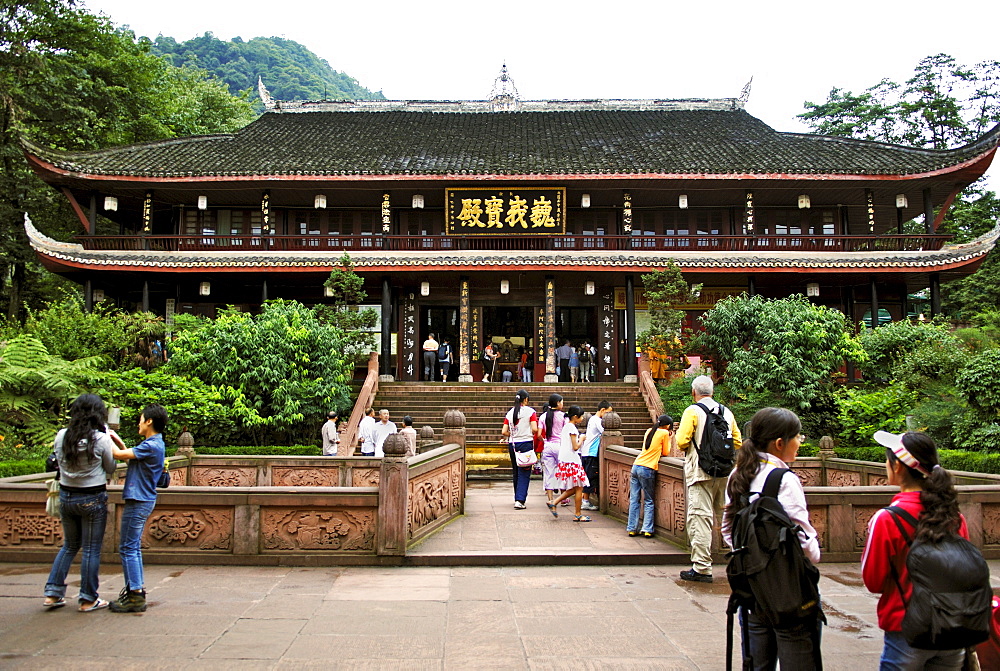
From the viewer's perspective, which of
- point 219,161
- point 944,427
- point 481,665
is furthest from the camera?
point 219,161

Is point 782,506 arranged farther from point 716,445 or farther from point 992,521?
point 992,521

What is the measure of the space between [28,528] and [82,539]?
7.61 feet

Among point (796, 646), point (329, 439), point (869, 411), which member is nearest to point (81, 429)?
point (796, 646)

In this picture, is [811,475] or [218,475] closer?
[811,475]

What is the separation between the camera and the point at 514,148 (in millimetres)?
22797

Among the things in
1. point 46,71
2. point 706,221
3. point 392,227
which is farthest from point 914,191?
point 46,71

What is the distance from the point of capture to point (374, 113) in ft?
89.2

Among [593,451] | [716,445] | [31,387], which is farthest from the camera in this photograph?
[31,387]

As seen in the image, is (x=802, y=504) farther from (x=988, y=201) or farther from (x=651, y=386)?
(x=988, y=201)

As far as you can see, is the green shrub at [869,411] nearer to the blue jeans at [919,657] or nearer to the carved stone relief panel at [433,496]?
the carved stone relief panel at [433,496]

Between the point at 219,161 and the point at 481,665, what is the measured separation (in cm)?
2032

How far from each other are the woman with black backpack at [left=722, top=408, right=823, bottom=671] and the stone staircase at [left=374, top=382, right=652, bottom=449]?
12.6 metres

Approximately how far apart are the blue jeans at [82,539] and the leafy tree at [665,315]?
1493 centimetres

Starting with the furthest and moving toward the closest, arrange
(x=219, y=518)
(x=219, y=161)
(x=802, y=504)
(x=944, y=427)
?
1. (x=219, y=161)
2. (x=944, y=427)
3. (x=219, y=518)
4. (x=802, y=504)
